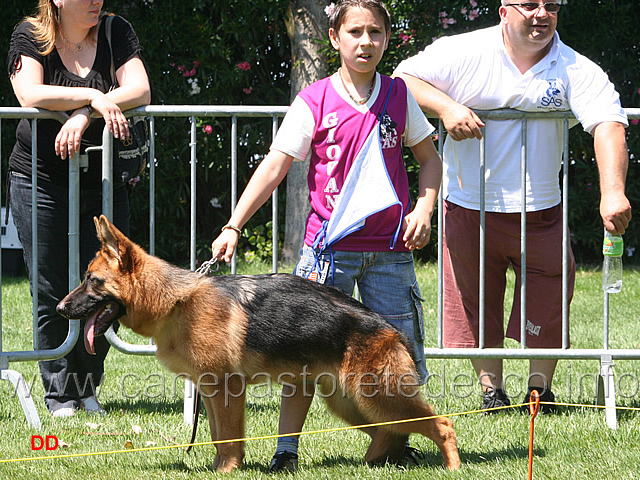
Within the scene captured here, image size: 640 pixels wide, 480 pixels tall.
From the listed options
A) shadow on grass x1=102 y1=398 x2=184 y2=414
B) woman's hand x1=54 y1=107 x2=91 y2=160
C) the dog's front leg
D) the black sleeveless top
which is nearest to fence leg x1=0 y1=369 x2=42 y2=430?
shadow on grass x1=102 y1=398 x2=184 y2=414

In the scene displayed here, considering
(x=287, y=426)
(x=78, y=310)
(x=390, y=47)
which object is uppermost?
(x=390, y=47)

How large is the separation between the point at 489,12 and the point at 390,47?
1.34 metres

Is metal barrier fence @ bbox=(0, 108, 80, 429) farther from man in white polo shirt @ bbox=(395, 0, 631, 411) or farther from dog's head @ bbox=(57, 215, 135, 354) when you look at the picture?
man in white polo shirt @ bbox=(395, 0, 631, 411)

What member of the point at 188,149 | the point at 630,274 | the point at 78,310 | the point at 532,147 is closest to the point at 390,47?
the point at 188,149

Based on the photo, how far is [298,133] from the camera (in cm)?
382

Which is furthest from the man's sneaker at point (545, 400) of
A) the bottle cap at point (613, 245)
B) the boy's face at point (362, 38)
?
the boy's face at point (362, 38)

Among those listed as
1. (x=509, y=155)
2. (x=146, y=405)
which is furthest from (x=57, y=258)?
(x=509, y=155)

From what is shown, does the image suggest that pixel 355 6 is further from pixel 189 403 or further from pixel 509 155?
pixel 189 403

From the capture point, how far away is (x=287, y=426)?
12.9 ft

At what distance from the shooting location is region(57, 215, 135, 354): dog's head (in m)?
3.63

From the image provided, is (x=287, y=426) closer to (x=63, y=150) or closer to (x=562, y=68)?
(x=63, y=150)

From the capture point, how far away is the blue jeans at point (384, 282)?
3896mm

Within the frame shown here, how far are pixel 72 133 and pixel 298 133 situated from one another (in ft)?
4.75

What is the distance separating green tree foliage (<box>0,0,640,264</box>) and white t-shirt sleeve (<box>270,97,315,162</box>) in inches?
257
